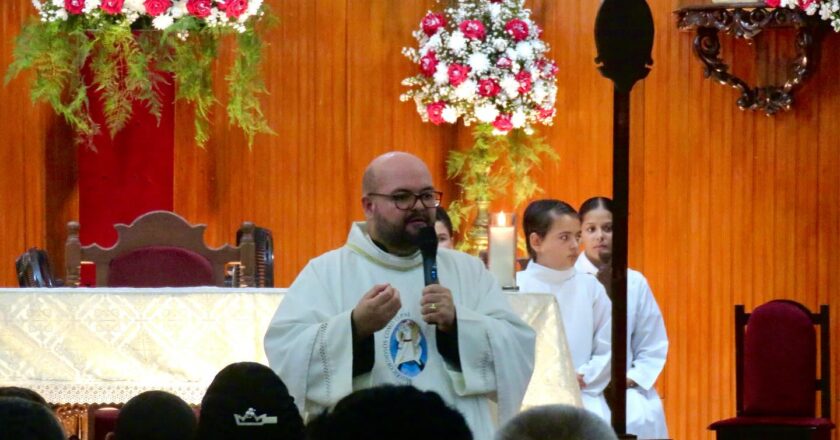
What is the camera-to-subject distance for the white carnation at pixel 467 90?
9117 mm

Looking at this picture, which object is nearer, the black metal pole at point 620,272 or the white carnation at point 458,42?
the black metal pole at point 620,272

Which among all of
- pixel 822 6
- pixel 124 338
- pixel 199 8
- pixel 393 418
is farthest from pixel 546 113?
pixel 393 418

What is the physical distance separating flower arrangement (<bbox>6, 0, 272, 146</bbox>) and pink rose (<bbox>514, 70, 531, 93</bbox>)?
1.48m

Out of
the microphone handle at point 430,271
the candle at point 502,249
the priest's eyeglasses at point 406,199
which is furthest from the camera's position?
the candle at point 502,249

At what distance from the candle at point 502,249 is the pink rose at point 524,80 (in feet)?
9.87

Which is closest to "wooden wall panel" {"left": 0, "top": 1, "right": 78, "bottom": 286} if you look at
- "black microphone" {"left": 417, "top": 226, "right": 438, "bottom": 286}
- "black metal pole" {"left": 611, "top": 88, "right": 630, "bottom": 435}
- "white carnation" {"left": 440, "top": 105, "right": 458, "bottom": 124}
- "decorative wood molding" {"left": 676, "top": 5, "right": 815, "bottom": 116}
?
"white carnation" {"left": 440, "top": 105, "right": 458, "bottom": 124}

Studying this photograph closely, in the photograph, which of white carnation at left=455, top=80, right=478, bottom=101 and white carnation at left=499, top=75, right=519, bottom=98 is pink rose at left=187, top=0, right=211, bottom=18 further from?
white carnation at left=499, top=75, right=519, bottom=98

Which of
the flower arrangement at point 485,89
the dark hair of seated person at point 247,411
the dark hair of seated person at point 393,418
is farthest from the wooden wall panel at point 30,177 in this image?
Result: the dark hair of seated person at point 393,418

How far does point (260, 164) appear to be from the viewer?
9859 millimetres

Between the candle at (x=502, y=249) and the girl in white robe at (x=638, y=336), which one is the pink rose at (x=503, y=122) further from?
the candle at (x=502, y=249)

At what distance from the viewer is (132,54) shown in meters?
8.57

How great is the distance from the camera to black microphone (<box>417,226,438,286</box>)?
4.77 metres

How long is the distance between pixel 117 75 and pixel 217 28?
665mm

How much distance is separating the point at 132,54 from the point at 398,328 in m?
4.09
